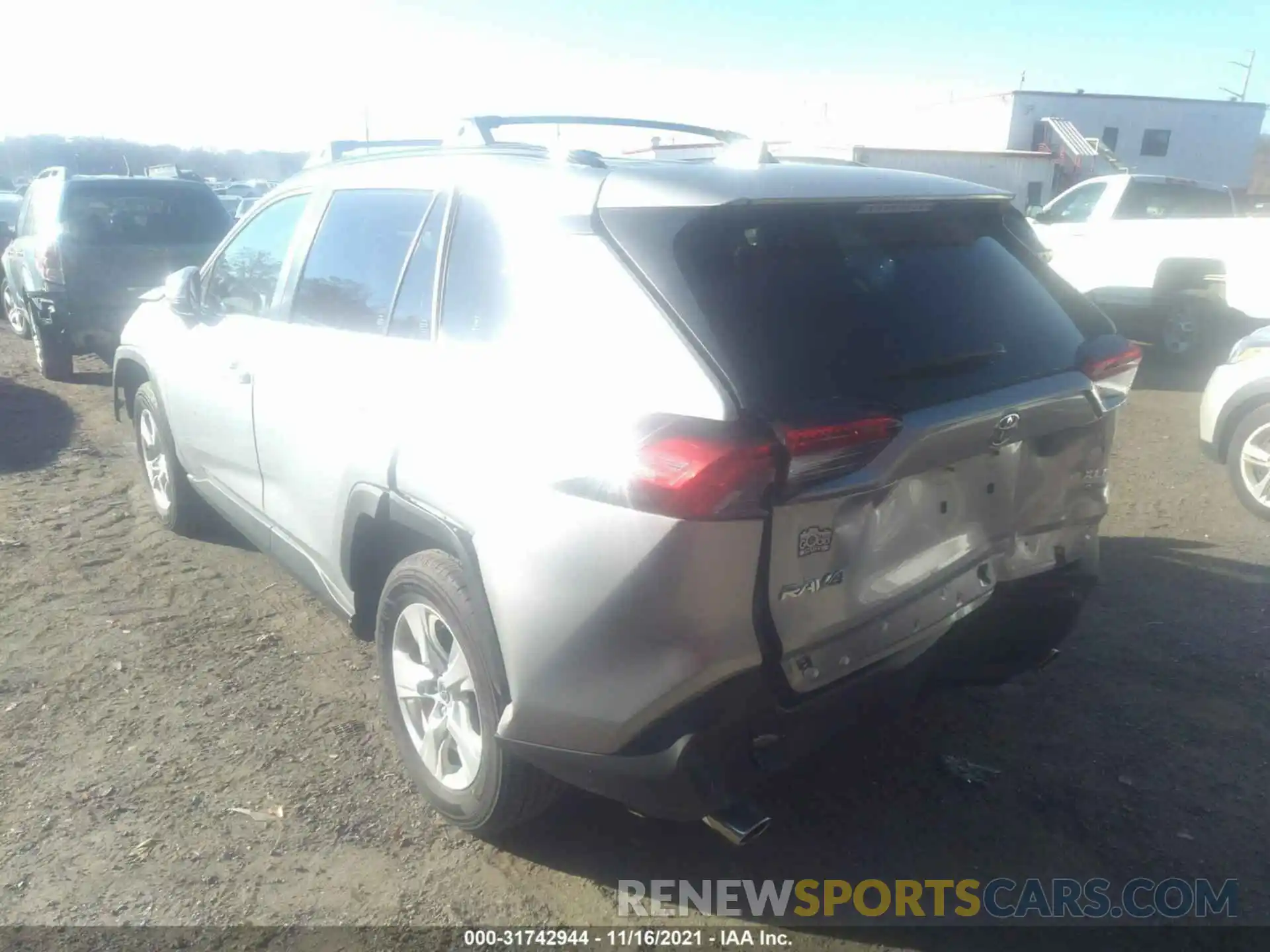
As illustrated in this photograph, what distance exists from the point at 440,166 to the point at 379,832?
6.82 ft

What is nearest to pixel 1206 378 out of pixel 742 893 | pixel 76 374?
pixel 742 893

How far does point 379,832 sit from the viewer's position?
10.1ft

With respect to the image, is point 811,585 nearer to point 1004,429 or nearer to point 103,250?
point 1004,429

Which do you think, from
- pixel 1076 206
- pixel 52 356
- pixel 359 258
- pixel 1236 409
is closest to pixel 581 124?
pixel 359 258

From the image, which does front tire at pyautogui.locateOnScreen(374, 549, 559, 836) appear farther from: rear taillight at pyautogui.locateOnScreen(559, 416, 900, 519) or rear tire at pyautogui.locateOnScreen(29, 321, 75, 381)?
rear tire at pyautogui.locateOnScreen(29, 321, 75, 381)

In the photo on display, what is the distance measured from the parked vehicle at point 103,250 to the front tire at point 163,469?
395 cm

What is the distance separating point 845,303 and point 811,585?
74 cm

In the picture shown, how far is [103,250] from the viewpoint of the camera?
906 centimetres

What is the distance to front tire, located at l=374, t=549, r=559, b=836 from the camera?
8.83ft

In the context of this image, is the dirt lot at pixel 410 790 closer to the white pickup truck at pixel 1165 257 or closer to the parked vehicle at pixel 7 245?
the white pickup truck at pixel 1165 257

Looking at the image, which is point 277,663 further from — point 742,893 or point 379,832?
point 742,893

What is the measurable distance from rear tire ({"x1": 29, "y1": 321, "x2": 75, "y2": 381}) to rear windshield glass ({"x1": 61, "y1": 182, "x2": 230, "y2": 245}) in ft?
3.13

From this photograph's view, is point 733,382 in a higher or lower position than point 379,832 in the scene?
higher

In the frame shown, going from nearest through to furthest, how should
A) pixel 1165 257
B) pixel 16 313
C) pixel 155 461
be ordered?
pixel 155 461 < pixel 1165 257 < pixel 16 313
